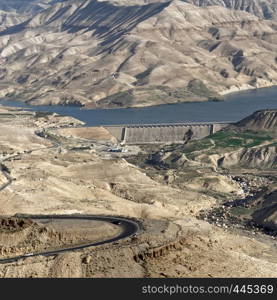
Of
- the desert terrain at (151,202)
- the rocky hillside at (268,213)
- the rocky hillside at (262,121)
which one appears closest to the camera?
the desert terrain at (151,202)

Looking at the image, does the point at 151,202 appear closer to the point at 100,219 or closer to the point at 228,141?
the point at 100,219

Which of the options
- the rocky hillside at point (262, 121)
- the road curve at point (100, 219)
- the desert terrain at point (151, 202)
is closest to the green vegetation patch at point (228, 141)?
the desert terrain at point (151, 202)

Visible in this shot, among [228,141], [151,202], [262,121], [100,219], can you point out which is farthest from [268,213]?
[262,121]

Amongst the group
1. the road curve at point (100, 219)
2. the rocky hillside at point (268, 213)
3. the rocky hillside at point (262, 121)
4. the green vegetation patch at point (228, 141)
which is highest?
the road curve at point (100, 219)

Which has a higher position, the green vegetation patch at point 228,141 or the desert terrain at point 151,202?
the desert terrain at point 151,202

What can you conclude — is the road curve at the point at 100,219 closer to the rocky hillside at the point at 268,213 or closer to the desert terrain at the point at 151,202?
the desert terrain at the point at 151,202

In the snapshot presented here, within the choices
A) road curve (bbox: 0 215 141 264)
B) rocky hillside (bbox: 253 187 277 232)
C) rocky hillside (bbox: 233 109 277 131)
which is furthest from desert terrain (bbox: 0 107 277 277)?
road curve (bbox: 0 215 141 264)

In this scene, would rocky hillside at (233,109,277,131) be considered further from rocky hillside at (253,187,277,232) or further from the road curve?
the road curve

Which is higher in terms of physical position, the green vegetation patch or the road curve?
the road curve
